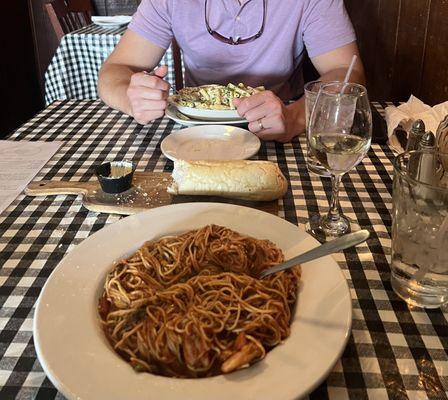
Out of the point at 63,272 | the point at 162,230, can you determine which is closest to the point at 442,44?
the point at 162,230

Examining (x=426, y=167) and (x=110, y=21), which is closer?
(x=426, y=167)

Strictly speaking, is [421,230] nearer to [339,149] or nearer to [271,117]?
[339,149]

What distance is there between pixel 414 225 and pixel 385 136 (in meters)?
0.65

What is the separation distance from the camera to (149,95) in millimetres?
1275

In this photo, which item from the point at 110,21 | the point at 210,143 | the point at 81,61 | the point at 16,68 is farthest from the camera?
the point at 16,68

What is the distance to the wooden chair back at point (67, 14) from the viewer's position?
2.83 metres

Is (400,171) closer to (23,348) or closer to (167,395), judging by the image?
(167,395)

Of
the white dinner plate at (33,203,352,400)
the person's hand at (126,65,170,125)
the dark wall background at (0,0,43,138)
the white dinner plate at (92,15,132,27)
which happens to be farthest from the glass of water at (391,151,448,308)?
the dark wall background at (0,0,43,138)

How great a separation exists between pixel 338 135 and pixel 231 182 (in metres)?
0.22

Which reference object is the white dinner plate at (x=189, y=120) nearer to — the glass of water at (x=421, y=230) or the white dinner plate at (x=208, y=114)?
the white dinner plate at (x=208, y=114)

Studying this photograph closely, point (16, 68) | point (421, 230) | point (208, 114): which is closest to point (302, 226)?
point (421, 230)

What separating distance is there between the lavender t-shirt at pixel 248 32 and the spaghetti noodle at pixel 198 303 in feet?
3.44

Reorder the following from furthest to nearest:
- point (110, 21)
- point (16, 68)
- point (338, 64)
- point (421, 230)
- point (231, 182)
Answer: point (16, 68), point (110, 21), point (338, 64), point (231, 182), point (421, 230)

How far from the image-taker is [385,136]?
4.06 feet
